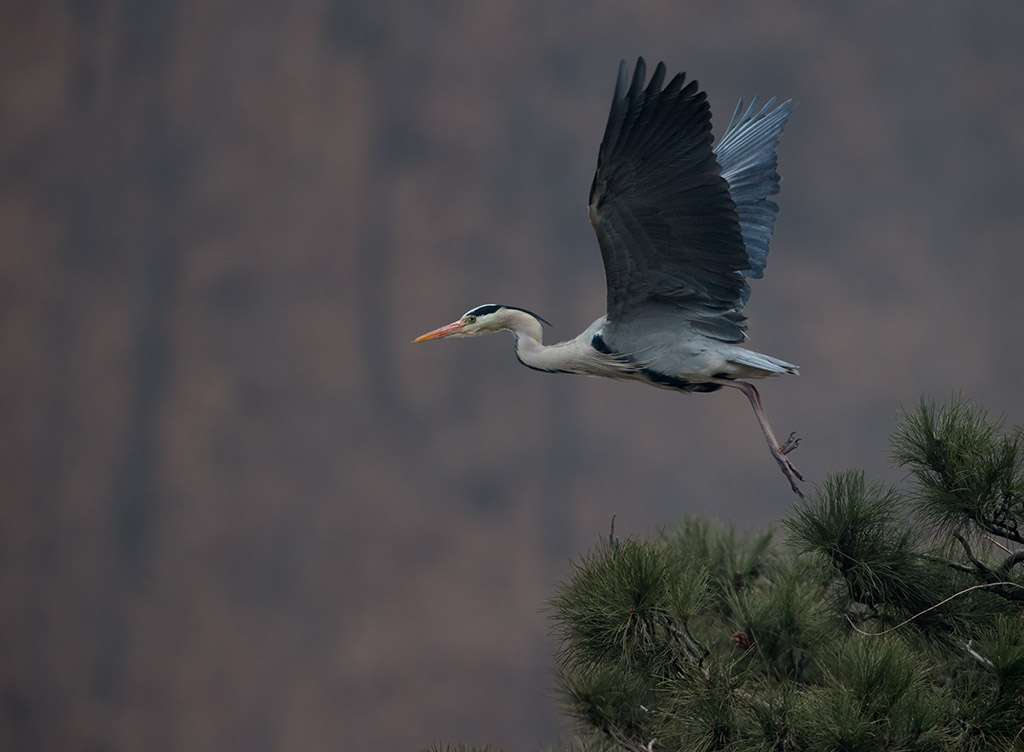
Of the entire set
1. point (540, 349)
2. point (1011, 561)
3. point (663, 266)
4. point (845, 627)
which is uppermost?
point (663, 266)

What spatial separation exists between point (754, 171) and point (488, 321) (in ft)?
1.84

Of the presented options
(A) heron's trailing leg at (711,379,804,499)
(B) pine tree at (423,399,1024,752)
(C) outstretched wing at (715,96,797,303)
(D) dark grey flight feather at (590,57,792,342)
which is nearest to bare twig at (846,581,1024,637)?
(B) pine tree at (423,399,1024,752)

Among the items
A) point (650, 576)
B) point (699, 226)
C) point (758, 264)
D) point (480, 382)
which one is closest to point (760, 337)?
point (480, 382)

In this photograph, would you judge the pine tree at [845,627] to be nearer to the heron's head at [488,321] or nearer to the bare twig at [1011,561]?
the bare twig at [1011,561]

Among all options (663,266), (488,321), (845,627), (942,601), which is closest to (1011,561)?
(942,601)

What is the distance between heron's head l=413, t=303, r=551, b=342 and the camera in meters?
1.62

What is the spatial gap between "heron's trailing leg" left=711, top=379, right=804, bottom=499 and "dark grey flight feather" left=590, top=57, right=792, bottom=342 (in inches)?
2.8

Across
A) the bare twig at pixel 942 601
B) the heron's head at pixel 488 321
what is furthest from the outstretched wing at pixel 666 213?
the bare twig at pixel 942 601

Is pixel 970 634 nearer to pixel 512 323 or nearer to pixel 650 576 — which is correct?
pixel 650 576

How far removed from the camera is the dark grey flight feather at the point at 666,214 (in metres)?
1.44

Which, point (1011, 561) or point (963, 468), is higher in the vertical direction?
point (963, 468)

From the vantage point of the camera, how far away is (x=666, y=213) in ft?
4.93

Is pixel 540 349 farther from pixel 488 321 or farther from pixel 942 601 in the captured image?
pixel 942 601

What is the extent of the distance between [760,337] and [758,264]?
251cm
